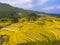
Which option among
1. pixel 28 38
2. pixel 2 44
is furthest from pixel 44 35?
pixel 2 44

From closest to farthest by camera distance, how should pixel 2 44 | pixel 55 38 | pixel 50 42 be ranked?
pixel 2 44 < pixel 50 42 < pixel 55 38

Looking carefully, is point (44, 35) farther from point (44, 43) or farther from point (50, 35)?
point (44, 43)

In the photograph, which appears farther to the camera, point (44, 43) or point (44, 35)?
point (44, 35)

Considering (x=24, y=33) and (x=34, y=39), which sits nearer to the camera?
(x=34, y=39)

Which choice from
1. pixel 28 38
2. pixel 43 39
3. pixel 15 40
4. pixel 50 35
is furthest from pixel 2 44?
pixel 50 35

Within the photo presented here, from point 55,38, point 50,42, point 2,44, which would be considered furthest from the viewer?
point 55,38

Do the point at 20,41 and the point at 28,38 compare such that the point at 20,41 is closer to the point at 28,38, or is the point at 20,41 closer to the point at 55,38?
the point at 28,38

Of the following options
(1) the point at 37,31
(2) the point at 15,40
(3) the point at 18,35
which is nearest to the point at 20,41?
(2) the point at 15,40

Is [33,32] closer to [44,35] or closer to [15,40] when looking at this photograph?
[44,35]
